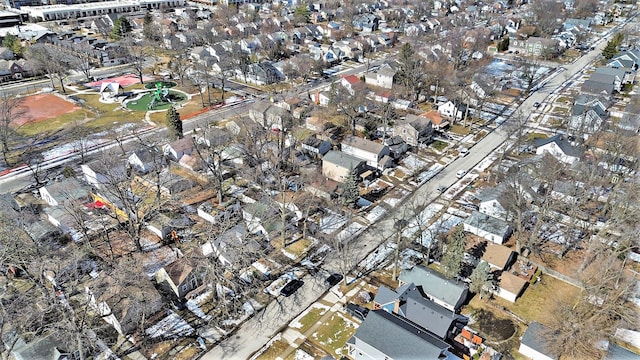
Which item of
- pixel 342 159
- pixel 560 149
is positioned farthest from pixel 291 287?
pixel 560 149

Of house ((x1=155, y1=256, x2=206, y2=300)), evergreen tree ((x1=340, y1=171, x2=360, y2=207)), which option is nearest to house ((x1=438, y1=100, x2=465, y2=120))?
evergreen tree ((x1=340, y1=171, x2=360, y2=207))

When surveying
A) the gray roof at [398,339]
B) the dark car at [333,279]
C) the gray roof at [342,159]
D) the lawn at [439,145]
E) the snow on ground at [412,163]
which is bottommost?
the dark car at [333,279]

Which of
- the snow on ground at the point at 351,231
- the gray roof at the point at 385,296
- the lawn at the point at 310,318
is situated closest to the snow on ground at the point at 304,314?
the lawn at the point at 310,318

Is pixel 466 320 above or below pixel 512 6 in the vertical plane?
below

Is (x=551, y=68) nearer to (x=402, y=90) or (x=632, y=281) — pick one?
(x=402, y=90)

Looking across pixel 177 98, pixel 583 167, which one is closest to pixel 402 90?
pixel 583 167

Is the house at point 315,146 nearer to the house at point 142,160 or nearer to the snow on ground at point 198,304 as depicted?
the house at point 142,160

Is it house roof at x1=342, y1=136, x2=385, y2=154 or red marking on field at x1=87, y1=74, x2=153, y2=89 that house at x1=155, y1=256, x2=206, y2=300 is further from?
red marking on field at x1=87, y1=74, x2=153, y2=89

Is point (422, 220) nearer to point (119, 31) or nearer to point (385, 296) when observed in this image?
point (385, 296)
